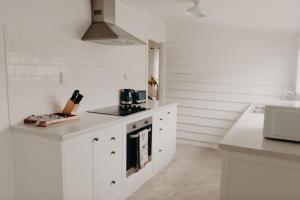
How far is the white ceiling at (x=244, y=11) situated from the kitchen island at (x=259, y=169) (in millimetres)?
1572

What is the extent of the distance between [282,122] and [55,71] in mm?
2067

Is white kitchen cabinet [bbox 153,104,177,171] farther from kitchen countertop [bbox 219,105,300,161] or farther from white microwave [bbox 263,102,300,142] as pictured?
white microwave [bbox 263,102,300,142]

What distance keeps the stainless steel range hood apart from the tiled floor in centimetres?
179

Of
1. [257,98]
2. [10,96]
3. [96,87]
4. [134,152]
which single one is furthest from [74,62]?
[257,98]

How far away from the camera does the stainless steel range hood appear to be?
8.45 ft

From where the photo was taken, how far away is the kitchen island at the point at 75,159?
1.88 m

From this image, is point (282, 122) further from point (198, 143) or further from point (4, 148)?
point (198, 143)

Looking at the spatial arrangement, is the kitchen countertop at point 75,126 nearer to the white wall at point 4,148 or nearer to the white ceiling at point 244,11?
the white wall at point 4,148

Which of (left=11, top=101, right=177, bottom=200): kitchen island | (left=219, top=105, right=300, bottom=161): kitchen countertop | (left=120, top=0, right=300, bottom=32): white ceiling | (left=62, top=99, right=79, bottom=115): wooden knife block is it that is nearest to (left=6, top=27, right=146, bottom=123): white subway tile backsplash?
(left=62, top=99, right=79, bottom=115): wooden knife block

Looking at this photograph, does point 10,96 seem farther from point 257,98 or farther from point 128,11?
point 257,98

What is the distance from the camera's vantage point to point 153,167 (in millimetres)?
3270

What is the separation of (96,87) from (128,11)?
49.0 inches

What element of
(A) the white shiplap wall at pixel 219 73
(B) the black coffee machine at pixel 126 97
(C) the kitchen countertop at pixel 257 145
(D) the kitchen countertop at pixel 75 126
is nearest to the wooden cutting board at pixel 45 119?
(D) the kitchen countertop at pixel 75 126

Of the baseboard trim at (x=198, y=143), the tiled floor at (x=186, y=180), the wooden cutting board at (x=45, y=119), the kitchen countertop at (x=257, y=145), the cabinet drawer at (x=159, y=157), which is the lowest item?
the tiled floor at (x=186, y=180)
